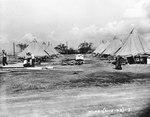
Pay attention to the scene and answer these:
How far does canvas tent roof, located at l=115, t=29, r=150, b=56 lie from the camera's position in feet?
57.7

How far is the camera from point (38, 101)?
4.77 meters

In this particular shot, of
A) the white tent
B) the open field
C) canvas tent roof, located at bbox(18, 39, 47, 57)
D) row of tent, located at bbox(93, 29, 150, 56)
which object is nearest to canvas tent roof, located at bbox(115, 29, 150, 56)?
row of tent, located at bbox(93, 29, 150, 56)

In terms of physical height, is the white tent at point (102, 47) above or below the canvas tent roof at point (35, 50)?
above

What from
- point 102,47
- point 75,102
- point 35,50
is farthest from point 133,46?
point 102,47

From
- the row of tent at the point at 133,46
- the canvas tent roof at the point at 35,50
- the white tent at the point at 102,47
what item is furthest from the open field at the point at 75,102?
the white tent at the point at 102,47

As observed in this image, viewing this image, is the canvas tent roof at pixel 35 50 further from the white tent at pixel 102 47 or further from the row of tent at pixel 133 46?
the white tent at pixel 102 47

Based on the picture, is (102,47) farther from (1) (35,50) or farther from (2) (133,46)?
(2) (133,46)

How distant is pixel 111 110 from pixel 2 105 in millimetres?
2605

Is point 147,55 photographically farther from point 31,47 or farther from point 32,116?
point 32,116

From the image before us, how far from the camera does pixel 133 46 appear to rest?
59.0 feet

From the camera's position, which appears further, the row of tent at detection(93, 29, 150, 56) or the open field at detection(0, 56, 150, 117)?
the row of tent at detection(93, 29, 150, 56)

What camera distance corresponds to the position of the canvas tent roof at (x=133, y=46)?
57.7 feet

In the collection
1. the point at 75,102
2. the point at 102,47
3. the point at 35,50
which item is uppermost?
the point at 102,47

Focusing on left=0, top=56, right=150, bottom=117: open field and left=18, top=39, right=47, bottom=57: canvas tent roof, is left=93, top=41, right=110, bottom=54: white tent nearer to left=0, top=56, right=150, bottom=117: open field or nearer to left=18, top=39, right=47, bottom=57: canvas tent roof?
left=18, top=39, right=47, bottom=57: canvas tent roof
